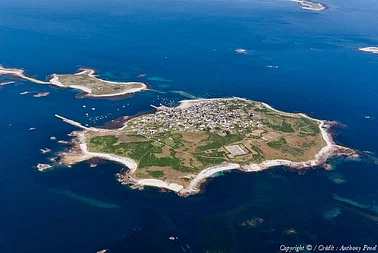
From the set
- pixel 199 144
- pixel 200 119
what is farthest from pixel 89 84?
pixel 199 144

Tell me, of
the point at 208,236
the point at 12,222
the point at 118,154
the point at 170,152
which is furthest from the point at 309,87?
the point at 12,222

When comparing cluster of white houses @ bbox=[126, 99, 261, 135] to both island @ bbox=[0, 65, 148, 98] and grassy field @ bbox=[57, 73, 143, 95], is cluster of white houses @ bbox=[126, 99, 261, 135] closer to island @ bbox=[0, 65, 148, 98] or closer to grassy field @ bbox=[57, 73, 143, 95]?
island @ bbox=[0, 65, 148, 98]

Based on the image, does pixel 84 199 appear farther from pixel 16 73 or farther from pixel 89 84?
pixel 16 73

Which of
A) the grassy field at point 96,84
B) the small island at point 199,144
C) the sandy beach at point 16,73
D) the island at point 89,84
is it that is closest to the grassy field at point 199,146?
the small island at point 199,144

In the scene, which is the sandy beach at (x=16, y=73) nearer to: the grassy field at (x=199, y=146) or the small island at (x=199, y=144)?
the small island at (x=199, y=144)

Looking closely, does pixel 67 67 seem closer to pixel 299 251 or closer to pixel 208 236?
pixel 208 236

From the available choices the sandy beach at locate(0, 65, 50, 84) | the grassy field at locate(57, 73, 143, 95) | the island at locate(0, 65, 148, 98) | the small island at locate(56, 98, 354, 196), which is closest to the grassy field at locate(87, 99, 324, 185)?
the small island at locate(56, 98, 354, 196)
